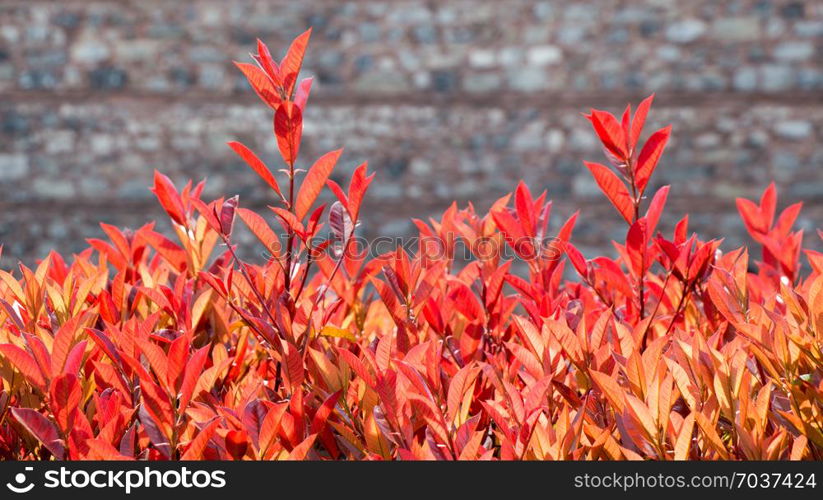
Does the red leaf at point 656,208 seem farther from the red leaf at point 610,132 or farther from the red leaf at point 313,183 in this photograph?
the red leaf at point 313,183

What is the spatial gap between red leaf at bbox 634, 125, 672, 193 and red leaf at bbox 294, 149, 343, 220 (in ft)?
1.80

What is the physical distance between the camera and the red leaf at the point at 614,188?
144 cm

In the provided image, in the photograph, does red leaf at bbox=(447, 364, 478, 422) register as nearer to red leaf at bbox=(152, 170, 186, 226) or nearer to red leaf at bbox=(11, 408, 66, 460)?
red leaf at bbox=(11, 408, 66, 460)

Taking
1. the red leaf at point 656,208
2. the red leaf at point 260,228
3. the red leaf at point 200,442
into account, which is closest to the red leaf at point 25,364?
the red leaf at point 200,442

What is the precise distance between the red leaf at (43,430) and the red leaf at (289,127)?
0.53 meters

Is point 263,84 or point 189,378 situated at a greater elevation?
point 263,84

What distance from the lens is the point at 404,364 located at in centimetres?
120

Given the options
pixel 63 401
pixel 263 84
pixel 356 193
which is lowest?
pixel 63 401

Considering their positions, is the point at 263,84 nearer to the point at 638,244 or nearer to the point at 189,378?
the point at 189,378

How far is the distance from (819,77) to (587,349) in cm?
655

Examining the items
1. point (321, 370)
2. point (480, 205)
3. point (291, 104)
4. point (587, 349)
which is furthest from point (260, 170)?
point (480, 205)

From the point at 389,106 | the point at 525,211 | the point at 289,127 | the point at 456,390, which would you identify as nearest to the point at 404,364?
the point at 456,390

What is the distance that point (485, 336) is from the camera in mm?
1590

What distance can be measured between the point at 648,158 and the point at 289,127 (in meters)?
0.65
